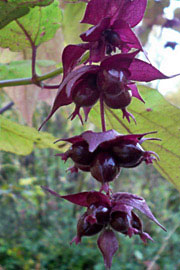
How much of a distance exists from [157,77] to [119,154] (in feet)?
0.29

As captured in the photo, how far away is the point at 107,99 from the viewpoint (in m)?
0.31

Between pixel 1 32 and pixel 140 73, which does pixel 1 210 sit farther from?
pixel 140 73

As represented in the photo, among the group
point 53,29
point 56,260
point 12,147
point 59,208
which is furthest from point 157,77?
point 59,208

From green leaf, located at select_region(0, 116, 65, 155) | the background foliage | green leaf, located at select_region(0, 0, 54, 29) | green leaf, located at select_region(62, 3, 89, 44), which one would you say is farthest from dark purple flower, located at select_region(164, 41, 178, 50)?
green leaf, located at select_region(0, 0, 54, 29)

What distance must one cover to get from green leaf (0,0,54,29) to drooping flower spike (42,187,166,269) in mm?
271

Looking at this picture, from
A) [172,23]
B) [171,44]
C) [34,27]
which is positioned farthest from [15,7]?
[171,44]

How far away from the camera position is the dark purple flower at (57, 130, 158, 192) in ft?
0.98

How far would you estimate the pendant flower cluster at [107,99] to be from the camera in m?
0.30

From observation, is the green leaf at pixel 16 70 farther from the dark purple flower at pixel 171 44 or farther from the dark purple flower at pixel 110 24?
the dark purple flower at pixel 171 44

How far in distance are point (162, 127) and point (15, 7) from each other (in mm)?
286

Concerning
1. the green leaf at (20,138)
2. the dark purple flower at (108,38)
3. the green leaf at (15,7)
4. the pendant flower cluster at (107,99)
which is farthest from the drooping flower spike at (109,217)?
the green leaf at (20,138)

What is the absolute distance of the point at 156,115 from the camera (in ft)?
1.70

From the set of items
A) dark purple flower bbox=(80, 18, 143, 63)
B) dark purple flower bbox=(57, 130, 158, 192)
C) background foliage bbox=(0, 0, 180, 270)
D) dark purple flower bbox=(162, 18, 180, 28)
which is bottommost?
background foliage bbox=(0, 0, 180, 270)

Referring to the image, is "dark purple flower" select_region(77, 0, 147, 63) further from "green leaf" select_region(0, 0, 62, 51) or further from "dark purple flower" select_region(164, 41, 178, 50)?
"dark purple flower" select_region(164, 41, 178, 50)
